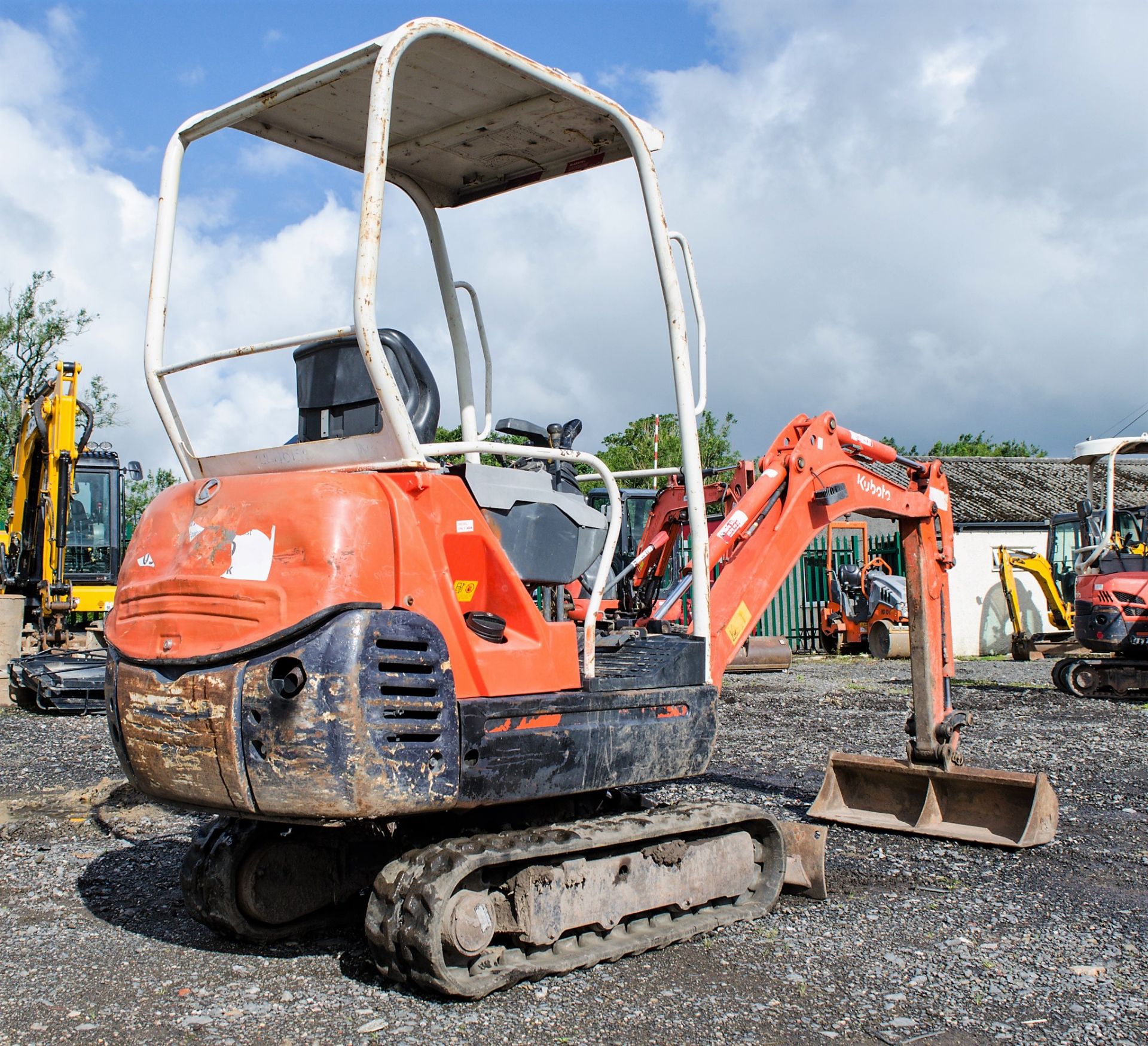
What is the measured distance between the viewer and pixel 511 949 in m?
4.08

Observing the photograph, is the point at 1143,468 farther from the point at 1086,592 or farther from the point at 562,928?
the point at 562,928

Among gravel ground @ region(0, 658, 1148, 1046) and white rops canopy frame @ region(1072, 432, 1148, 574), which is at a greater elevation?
white rops canopy frame @ region(1072, 432, 1148, 574)

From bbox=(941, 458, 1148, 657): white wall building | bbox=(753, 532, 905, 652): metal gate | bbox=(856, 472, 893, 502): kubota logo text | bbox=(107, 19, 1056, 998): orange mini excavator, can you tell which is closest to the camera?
bbox=(107, 19, 1056, 998): orange mini excavator

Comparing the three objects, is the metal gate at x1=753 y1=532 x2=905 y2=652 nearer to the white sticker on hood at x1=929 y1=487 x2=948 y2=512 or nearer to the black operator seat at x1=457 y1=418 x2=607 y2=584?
the white sticker on hood at x1=929 y1=487 x2=948 y2=512

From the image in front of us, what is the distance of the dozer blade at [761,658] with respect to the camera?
16.6 m

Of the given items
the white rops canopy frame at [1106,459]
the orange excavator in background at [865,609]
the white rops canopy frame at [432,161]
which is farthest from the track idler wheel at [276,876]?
the orange excavator in background at [865,609]

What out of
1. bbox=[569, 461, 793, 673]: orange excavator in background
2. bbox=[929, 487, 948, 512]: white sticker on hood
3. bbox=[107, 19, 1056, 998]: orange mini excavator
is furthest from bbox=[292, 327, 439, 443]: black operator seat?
bbox=[929, 487, 948, 512]: white sticker on hood

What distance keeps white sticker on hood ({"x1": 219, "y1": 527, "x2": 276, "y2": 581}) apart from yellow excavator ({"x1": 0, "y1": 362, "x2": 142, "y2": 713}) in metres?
8.52

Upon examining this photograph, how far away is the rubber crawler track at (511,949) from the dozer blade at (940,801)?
1.90 m

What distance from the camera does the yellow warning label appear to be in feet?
17.4

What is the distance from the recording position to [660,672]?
4469 mm

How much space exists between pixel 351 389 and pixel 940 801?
4102mm

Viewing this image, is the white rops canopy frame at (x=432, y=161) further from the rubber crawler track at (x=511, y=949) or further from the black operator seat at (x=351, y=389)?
the rubber crawler track at (x=511, y=949)

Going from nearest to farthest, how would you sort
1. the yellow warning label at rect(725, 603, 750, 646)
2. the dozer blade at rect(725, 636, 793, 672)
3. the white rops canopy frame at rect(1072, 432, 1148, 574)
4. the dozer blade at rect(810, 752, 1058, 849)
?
1. the yellow warning label at rect(725, 603, 750, 646)
2. the dozer blade at rect(810, 752, 1058, 849)
3. the white rops canopy frame at rect(1072, 432, 1148, 574)
4. the dozer blade at rect(725, 636, 793, 672)
